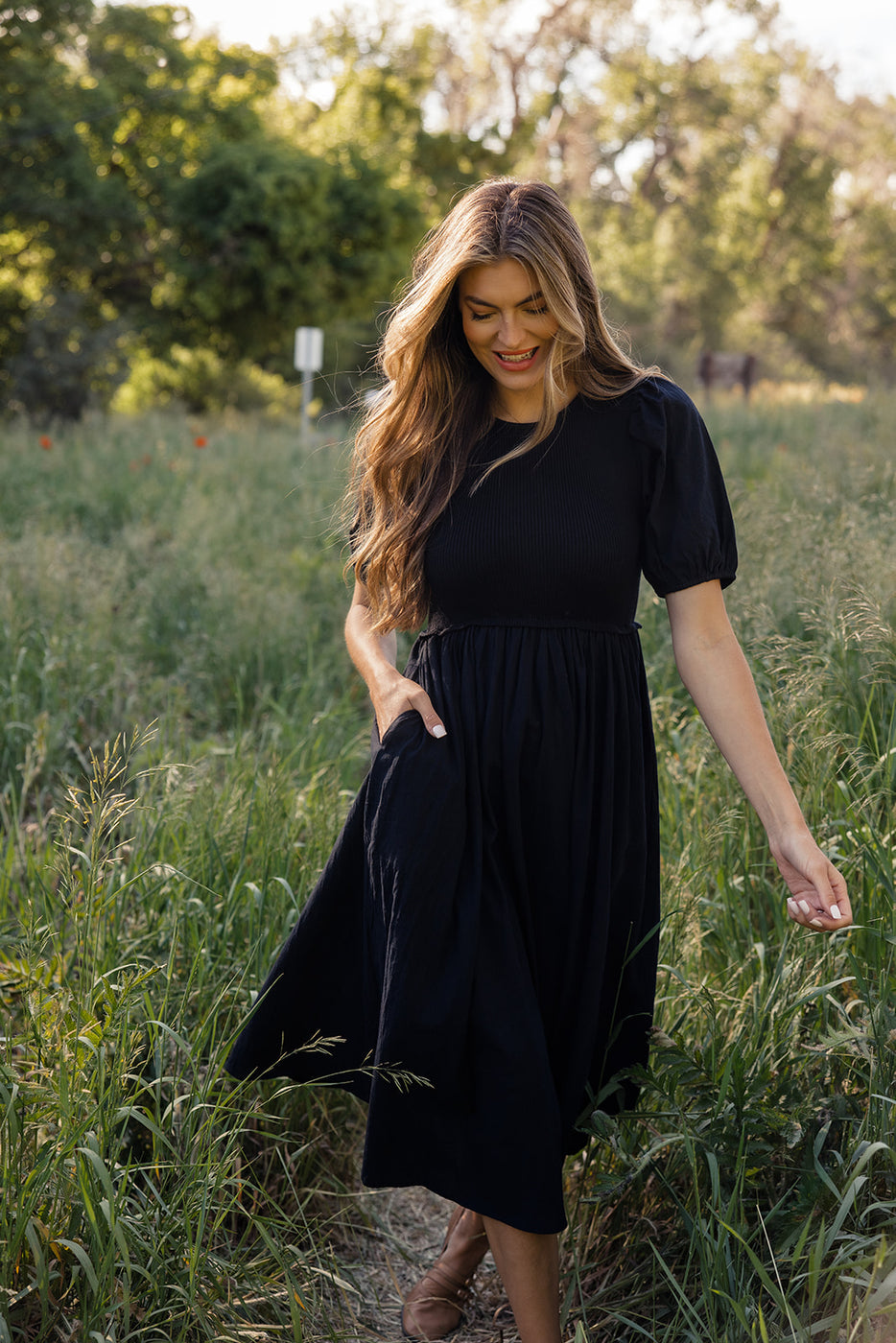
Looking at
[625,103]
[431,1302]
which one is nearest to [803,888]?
[431,1302]

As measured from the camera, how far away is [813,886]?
1726 mm

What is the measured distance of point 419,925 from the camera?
1789 mm

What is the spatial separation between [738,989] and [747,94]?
33.9 metres

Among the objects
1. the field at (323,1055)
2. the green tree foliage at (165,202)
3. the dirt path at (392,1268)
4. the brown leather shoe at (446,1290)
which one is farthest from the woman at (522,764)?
the green tree foliage at (165,202)

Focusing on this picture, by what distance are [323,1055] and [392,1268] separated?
59 cm

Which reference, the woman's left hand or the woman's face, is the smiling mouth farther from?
the woman's left hand

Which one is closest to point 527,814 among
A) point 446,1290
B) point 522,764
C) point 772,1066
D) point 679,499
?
point 522,764

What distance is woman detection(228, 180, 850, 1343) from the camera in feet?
5.84

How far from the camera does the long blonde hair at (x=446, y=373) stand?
73.1 inches

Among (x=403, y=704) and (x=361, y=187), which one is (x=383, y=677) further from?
(x=361, y=187)

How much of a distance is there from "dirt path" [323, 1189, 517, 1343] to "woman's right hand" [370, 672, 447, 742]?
3.22ft

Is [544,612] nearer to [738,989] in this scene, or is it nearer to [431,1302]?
[738,989]

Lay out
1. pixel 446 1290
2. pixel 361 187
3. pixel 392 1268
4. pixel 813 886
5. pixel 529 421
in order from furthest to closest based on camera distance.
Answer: pixel 361 187 < pixel 392 1268 < pixel 446 1290 < pixel 529 421 < pixel 813 886

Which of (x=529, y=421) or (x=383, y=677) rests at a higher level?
(x=529, y=421)
